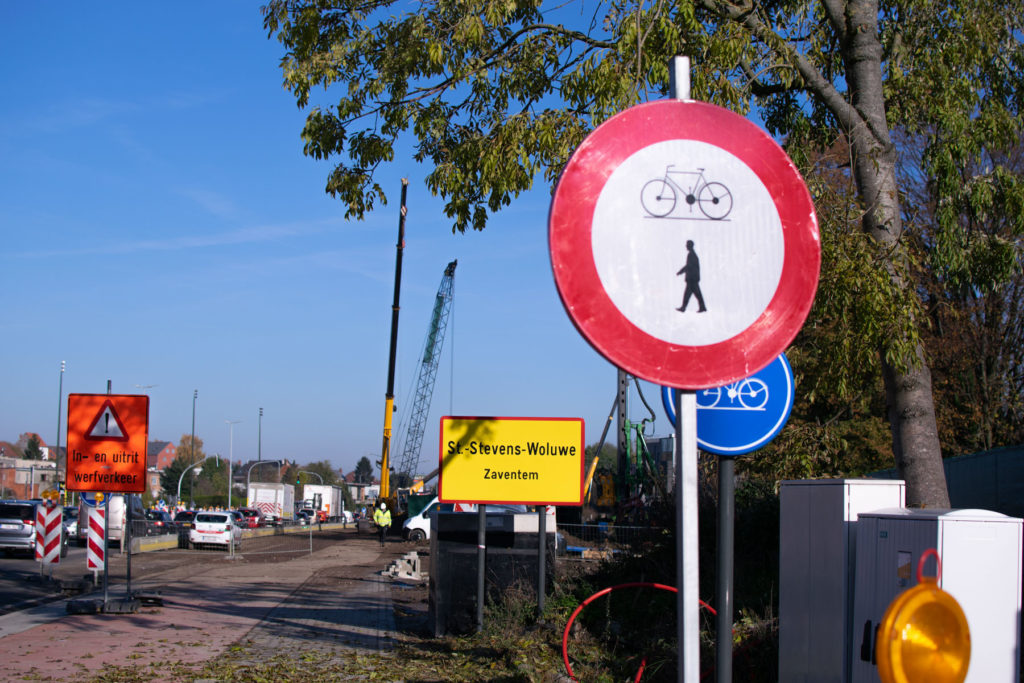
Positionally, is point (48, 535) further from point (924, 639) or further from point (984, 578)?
point (924, 639)

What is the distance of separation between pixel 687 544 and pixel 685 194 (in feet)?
3.13

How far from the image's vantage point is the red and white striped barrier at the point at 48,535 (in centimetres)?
2048

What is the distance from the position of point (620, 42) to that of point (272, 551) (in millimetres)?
34141

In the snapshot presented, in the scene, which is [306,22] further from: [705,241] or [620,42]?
Answer: [705,241]

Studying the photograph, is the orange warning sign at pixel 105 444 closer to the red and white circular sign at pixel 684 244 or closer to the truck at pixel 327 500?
the red and white circular sign at pixel 684 244

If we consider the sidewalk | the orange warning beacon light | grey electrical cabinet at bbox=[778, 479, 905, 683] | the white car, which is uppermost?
the orange warning beacon light

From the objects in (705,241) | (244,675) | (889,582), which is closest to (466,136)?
(244,675)

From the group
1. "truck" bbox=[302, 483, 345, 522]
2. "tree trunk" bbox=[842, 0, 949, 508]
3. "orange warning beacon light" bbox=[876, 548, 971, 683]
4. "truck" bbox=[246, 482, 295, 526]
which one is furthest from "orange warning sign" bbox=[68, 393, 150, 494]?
"truck" bbox=[302, 483, 345, 522]

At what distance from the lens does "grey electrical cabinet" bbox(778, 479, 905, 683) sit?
5.61 m

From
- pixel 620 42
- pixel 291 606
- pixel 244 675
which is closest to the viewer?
pixel 620 42

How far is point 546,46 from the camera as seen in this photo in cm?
1000

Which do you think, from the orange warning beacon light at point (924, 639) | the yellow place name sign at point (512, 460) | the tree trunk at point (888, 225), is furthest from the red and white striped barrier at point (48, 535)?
the orange warning beacon light at point (924, 639)

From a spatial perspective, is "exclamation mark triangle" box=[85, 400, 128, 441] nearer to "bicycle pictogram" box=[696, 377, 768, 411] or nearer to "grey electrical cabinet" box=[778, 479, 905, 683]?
"grey electrical cabinet" box=[778, 479, 905, 683]

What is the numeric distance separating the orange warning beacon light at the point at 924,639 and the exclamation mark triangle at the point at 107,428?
14.8m
